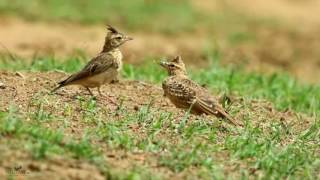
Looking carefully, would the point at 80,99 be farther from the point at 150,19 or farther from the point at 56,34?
the point at 150,19

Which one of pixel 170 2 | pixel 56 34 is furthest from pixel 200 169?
pixel 170 2

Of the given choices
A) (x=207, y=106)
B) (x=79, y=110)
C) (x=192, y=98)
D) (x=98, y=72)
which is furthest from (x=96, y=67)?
(x=207, y=106)

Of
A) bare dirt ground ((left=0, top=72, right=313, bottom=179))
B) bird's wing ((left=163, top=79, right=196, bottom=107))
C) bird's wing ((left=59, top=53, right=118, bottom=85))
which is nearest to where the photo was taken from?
bare dirt ground ((left=0, top=72, right=313, bottom=179))

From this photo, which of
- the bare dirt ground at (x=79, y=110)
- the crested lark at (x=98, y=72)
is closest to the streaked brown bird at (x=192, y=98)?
the bare dirt ground at (x=79, y=110)

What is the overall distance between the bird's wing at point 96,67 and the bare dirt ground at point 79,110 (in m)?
0.23

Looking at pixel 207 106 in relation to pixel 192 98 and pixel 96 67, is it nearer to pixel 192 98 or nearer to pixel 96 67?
pixel 192 98

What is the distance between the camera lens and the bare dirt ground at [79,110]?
8.05 meters

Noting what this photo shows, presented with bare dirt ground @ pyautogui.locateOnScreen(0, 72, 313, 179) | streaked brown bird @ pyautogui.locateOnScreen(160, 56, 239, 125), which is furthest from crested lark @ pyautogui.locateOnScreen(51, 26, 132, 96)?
streaked brown bird @ pyautogui.locateOnScreen(160, 56, 239, 125)

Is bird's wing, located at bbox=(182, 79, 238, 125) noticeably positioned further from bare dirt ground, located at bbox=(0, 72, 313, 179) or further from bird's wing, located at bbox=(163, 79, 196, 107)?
bare dirt ground, located at bbox=(0, 72, 313, 179)

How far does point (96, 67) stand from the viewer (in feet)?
35.2

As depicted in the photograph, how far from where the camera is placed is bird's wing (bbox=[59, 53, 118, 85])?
A: 34.9ft

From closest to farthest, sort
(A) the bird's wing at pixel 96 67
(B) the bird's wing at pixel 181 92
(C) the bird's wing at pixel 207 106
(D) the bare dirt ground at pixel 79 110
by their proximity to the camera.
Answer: (D) the bare dirt ground at pixel 79 110
(C) the bird's wing at pixel 207 106
(B) the bird's wing at pixel 181 92
(A) the bird's wing at pixel 96 67

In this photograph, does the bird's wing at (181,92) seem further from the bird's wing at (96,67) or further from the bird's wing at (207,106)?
the bird's wing at (96,67)

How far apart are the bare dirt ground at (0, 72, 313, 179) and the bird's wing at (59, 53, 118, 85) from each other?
0.75 feet
